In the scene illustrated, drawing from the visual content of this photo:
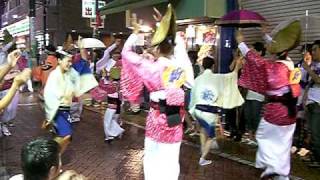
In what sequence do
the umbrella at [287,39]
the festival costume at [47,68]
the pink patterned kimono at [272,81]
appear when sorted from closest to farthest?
the pink patterned kimono at [272,81] → the umbrella at [287,39] → the festival costume at [47,68]

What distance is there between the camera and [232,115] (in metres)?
9.48

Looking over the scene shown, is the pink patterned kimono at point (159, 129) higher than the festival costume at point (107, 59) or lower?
lower

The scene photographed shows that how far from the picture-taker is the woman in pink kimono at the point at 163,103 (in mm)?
4578

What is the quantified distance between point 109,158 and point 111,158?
4cm

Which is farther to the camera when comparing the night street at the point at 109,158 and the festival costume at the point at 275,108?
the night street at the point at 109,158

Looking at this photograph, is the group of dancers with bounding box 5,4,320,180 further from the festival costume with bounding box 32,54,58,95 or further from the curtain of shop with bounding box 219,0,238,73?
the curtain of shop with bounding box 219,0,238,73

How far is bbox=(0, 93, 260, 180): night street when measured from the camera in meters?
6.73

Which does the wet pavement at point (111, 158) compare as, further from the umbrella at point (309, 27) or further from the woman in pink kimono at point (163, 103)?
the umbrella at point (309, 27)

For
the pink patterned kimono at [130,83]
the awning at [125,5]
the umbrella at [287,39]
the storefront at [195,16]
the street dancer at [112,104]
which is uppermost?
the awning at [125,5]

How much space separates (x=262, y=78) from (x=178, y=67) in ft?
5.29

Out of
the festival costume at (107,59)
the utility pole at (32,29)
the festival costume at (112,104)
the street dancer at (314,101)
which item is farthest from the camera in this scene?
the utility pole at (32,29)

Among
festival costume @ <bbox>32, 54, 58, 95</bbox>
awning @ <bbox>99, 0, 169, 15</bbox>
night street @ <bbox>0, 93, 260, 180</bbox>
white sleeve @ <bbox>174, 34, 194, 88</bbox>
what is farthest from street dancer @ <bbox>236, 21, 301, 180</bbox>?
awning @ <bbox>99, 0, 169, 15</bbox>

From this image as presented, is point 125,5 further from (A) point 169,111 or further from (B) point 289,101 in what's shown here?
(A) point 169,111

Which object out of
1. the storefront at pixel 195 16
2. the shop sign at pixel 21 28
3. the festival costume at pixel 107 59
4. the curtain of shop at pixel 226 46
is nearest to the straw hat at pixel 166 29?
the festival costume at pixel 107 59
